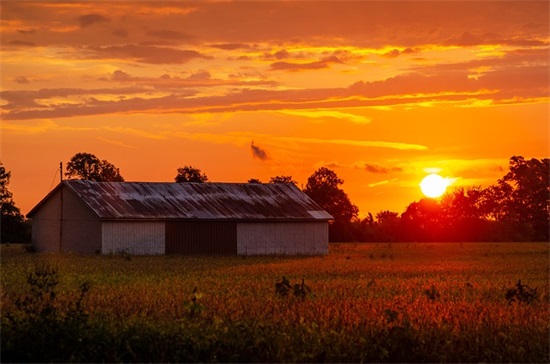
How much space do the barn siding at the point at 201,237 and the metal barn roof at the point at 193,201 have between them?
0.51 metres

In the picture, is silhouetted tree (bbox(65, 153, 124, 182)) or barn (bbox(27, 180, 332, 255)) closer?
barn (bbox(27, 180, 332, 255))

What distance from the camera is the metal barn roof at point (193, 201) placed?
58.3 meters

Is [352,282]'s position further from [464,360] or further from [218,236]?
[218,236]

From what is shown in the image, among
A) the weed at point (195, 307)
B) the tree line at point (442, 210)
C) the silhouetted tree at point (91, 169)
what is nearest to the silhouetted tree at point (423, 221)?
the tree line at point (442, 210)

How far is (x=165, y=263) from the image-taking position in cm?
4456

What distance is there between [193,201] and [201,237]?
126 inches

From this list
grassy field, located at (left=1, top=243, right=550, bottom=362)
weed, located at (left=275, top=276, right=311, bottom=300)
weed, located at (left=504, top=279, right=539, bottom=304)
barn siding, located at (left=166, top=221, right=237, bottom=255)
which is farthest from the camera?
barn siding, located at (left=166, top=221, right=237, bottom=255)

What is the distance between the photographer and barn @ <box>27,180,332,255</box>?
57.2 m

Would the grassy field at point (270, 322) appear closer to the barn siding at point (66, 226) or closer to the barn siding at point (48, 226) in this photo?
the barn siding at point (66, 226)

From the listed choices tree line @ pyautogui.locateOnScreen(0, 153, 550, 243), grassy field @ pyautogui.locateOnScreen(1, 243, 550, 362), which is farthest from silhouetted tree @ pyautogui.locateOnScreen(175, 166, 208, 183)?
grassy field @ pyautogui.locateOnScreen(1, 243, 550, 362)

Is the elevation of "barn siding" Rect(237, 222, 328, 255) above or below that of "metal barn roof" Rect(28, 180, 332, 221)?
below

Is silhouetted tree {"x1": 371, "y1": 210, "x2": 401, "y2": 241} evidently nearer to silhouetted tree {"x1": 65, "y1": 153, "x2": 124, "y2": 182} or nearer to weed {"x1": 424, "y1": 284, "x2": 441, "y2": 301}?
silhouetted tree {"x1": 65, "y1": 153, "x2": 124, "y2": 182}

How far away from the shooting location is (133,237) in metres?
57.2

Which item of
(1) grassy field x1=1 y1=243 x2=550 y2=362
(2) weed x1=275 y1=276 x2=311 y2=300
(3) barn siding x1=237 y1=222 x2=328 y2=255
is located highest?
(3) barn siding x1=237 y1=222 x2=328 y2=255
